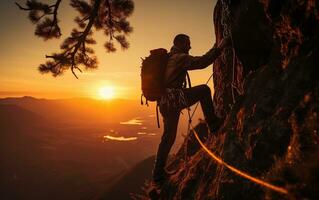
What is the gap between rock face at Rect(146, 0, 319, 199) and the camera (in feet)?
9.41

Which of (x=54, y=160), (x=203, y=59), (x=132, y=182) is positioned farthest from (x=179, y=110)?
(x=54, y=160)

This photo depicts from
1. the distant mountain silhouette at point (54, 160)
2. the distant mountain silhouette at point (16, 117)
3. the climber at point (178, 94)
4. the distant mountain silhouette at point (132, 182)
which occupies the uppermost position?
the climber at point (178, 94)

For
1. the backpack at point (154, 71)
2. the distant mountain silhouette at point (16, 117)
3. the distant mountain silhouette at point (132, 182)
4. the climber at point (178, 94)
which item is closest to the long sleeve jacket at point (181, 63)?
the climber at point (178, 94)

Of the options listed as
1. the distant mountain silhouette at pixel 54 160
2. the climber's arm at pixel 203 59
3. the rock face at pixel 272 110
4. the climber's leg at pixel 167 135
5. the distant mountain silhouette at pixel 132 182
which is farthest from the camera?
the distant mountain silhouette at pixel 54 160

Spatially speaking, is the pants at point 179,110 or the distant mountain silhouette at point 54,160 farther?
the distant mountain silhouette at point 54,160

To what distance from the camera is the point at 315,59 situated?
3.30 metres

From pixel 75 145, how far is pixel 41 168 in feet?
85.0

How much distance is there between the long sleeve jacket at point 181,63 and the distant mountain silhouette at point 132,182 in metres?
31.1

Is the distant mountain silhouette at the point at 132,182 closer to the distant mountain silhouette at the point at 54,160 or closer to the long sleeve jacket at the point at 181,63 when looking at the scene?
the distant mountain silhouette at the point at 54,160

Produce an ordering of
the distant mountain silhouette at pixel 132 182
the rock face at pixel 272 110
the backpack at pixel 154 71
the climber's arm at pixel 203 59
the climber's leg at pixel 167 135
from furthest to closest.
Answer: the distant mountain silhouette at pixel 132 182
the climber's leg at pixel 167 135
the backpack at pixel 154 71
the climber's arm at pixel 203 59
the rock face at pixel 272 110

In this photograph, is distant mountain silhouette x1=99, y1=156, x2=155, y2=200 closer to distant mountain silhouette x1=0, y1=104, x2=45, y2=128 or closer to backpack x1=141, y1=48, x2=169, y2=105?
backpack x1=141, y1=48, x2=169, y2=105

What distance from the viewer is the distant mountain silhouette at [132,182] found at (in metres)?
36.5

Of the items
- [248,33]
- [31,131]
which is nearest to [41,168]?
[31,131]

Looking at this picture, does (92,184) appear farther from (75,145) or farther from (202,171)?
(202,171)
